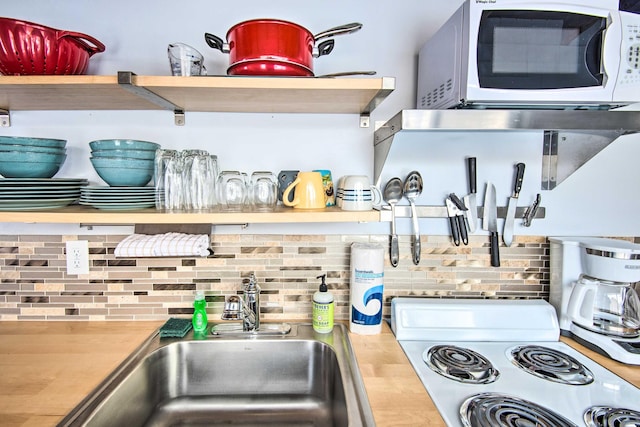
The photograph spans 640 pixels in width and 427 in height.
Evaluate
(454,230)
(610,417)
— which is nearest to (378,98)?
(454,230)

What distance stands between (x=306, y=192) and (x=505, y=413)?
31.7 inches

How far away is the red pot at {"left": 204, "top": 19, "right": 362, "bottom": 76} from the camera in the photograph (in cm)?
93

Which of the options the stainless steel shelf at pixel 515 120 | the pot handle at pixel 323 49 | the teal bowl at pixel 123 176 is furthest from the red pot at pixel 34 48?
the stainless steel shelf at pixel 515 120

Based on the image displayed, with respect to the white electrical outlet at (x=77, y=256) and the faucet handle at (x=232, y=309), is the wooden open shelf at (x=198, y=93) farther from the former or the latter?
the faucet handle at (x=232, y=309)

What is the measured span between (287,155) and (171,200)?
1.49 ft

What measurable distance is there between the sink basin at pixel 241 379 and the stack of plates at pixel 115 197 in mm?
493

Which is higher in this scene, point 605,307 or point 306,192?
point 306,192

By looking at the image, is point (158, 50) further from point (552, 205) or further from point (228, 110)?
point (552, 205)

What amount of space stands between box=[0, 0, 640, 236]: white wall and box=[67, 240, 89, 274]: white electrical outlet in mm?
55

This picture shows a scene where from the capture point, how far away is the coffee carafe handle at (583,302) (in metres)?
1.15

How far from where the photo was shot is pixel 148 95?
41.5 inches

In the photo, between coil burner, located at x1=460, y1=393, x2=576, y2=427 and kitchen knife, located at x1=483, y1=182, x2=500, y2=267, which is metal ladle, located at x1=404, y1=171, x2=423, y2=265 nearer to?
kitchen knife, located at x1=483, y1=182, x2=500, y2=267

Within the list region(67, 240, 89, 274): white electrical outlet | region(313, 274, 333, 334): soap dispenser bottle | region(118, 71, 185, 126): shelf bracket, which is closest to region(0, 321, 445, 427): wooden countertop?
region(313, 274, 333, 334): soap dispenser bottle

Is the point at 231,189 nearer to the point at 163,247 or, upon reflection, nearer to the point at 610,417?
→ the point at 163,247
